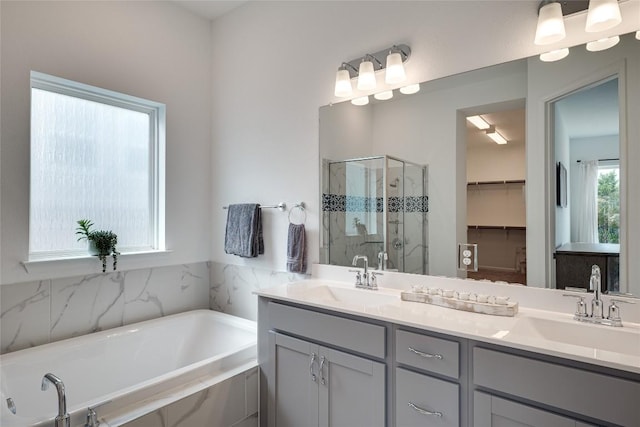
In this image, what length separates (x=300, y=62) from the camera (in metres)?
2.46

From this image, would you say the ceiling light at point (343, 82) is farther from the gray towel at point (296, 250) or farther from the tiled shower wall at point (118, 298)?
the tiled shower wall at point (118, 298)

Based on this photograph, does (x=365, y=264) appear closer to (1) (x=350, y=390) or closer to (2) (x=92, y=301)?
(1) (x=350, y=390)

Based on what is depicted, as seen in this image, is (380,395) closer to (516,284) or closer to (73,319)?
(516,284)

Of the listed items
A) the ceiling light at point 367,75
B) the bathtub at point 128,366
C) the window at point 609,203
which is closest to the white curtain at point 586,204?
the window at point 609,203

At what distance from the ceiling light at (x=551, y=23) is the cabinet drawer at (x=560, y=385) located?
1309 mm

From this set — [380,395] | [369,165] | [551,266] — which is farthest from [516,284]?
[369,165]

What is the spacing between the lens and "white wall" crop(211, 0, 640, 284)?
1.73m

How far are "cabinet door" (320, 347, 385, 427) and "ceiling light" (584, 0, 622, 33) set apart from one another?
163 cm

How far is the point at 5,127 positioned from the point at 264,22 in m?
1.78

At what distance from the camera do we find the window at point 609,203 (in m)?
1.43

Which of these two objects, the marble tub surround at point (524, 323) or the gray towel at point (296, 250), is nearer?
the marble tub surround at point (524, 323)

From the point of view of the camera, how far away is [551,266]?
1.58 metres

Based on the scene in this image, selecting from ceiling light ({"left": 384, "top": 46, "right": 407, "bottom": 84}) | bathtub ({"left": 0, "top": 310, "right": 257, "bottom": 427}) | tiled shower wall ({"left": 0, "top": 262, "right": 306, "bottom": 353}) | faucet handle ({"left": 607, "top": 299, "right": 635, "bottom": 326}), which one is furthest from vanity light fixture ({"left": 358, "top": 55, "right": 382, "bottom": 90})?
bathtub ({"left": 0, "top": 310, "right": 257, "bottom": 427})

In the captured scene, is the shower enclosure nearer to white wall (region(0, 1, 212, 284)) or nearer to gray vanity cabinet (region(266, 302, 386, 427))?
gray vanity cabinet (region(266, 302, 386, 427))
